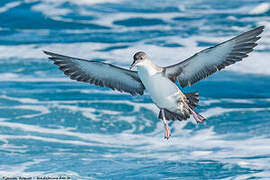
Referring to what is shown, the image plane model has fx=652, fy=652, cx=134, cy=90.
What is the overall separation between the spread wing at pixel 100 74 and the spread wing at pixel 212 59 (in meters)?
0.61

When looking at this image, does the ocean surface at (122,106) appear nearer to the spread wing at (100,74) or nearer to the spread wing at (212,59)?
the spread wing at (100,74)

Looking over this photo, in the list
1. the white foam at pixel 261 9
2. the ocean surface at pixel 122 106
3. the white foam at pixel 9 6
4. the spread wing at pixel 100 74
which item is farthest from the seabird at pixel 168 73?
the white foam at pixel 9 6

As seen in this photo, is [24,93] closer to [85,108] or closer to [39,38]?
[85,108]

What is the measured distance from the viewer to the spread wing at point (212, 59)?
29.6ft

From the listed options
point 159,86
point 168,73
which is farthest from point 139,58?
point 168,73

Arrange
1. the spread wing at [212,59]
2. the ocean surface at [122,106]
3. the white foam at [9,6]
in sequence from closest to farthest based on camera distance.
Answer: the spread wing at [212,59], the ocean surface at [122,106], the white foam at [9,6]

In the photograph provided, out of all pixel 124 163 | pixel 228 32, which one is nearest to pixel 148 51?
pixel 228 32

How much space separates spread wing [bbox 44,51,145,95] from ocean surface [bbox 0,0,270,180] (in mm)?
1995

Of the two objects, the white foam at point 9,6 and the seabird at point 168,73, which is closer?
the seabird at point 168,73

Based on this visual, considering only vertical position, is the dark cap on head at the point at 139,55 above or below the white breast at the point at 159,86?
above

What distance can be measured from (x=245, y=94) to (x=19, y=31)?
9868 millimetres

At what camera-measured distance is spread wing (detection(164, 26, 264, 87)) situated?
9.02 meters

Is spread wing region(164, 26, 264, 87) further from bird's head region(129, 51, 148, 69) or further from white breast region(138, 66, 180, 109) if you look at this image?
bird's head region(129, 51, 148, 69)

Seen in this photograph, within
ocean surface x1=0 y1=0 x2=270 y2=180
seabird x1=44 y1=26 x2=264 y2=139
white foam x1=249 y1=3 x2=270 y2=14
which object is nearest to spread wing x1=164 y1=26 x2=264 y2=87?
seabird x1=44 y1=26 x2=264 y2=139
